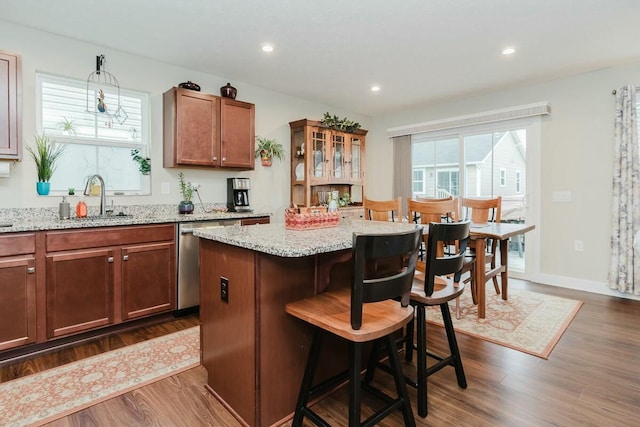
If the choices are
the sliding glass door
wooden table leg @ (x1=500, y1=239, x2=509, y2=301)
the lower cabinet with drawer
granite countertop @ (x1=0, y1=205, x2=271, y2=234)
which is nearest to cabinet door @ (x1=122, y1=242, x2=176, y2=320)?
the lower cabinet with drawer

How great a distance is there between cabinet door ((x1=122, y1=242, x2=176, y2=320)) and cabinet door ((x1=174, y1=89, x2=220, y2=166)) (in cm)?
97

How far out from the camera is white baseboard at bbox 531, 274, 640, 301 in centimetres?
368

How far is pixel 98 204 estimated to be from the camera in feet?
10.2

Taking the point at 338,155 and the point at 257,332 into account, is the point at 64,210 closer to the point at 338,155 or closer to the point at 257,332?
the point at 257,332

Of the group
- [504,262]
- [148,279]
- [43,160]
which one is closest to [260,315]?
[148,279]

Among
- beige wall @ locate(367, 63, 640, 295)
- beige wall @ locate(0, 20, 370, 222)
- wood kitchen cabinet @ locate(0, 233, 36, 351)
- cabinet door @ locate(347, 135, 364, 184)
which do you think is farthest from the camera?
cabinet door @ locate(347, 135, 364, 184)

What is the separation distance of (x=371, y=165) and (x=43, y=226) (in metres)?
4.81

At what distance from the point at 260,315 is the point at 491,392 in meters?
1.42

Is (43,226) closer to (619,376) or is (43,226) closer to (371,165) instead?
(619,376)

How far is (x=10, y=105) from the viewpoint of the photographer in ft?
7.97

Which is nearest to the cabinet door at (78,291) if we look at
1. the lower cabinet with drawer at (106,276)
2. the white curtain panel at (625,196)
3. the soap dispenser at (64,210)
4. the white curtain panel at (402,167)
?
the lower cabinet with drawer at (106,276)

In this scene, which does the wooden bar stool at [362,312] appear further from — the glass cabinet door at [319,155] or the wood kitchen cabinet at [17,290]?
the glass cabinet door at [319,155]

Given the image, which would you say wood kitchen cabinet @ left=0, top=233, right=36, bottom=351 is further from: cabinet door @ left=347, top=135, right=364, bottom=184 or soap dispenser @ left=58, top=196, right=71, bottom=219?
cabinet door @ left=347, top=135, right=364, bottom=184

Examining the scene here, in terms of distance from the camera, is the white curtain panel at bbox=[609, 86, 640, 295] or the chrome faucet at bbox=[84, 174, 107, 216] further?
the white curtain panel at bbox=[609, 86, 640, 295]
